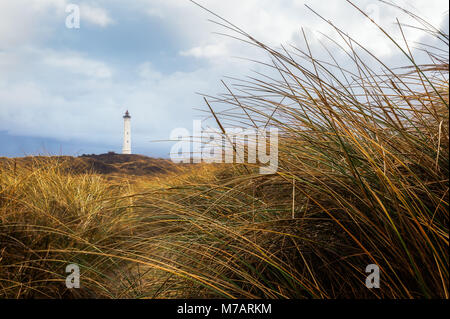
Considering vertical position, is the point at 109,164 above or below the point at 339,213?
above

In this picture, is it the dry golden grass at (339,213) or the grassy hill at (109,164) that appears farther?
the grassy hill at (109,164)

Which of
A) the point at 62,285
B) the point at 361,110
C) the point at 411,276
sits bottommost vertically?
the point at 62,285

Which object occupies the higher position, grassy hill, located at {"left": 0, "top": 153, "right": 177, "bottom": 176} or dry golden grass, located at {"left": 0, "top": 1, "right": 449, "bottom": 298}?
grassy hill, located at {"left": 0, "top": 153, "right": 177, "bottom": 176}

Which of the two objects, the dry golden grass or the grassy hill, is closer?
the dry golden grass

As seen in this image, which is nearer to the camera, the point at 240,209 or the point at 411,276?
the point at 411,276

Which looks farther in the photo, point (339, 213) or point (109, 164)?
point (109, 164)

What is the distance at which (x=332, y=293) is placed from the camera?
1140 mm

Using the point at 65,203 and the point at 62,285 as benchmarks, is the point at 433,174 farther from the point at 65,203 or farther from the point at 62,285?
the point at 65,203

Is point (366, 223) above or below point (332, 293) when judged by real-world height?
above

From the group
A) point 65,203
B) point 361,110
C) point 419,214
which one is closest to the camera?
point 419,214

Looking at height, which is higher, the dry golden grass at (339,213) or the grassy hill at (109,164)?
the grassy hill at (109,164)
